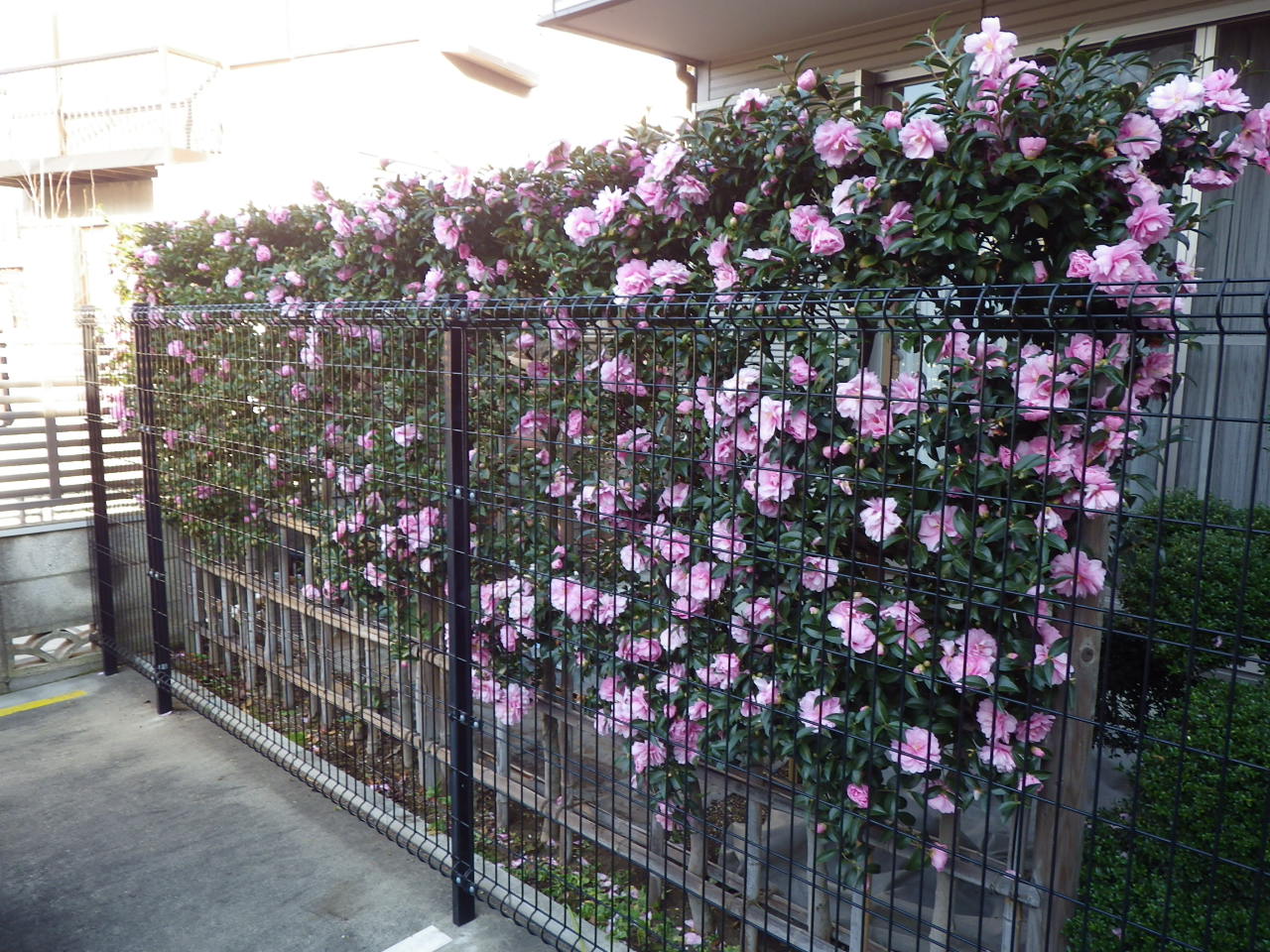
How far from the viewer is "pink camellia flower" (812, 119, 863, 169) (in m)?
2.29

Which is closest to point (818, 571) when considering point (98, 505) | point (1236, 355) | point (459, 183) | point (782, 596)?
point (782, 596)

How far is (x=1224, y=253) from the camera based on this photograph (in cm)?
454

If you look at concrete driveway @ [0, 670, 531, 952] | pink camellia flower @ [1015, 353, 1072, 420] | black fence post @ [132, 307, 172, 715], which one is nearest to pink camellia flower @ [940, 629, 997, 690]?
pink camellia flower @ [1015, 353, 1072, 420]

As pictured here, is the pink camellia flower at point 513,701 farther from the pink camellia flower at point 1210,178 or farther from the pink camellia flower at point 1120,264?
the pink camellia flower at point 1210,178

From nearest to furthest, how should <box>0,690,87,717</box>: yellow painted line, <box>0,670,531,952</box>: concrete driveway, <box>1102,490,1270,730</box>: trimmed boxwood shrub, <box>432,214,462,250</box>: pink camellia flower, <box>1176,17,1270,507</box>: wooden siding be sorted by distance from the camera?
<box>0,670,531,952</box>: concrete driveway < <box>432,214,462,250</box>: pink camellia flower < <box>1102,490,1270,730</box>: trimmed boxwood shrub < <box>1176,17,1270,507</box>: wooden siding < <box>0,690,87,717</box>: yellow painted line

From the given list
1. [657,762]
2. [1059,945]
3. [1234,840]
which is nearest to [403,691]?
[657,762]

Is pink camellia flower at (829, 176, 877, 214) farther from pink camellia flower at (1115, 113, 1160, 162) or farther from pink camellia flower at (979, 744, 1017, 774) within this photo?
pink camellia flower at (979, 744, 1017, 774)

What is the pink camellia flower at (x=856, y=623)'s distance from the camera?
2172 mm

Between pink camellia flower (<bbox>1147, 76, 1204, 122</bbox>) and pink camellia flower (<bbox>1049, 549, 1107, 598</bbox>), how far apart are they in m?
0.96

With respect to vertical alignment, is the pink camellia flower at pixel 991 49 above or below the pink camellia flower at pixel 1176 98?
above

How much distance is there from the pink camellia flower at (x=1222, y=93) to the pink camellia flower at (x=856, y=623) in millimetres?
1307

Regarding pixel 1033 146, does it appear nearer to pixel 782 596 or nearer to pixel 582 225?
pixel 782 596

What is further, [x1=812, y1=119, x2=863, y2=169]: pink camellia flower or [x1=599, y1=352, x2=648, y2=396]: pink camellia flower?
[x1=599, y1=352, x2=648, y2=396]: pink camellia flower

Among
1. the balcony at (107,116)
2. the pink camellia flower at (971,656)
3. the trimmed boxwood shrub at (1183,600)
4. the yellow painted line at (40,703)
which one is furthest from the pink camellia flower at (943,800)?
the balcony at (107,116)
